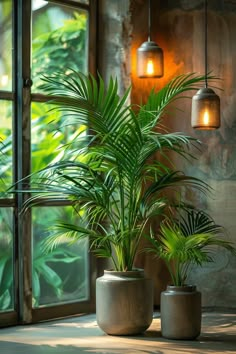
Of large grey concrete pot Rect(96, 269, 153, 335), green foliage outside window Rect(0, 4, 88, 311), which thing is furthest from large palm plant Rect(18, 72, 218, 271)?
green foliage outside window Rect(0, 4, 88, 311)

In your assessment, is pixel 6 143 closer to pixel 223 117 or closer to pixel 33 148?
pixel 33 148

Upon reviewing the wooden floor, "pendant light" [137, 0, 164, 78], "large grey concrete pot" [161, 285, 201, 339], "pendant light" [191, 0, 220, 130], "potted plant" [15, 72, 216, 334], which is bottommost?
the wooden floor

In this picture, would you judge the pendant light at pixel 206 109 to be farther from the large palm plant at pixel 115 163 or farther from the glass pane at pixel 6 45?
the glass pane at pixel 6 45

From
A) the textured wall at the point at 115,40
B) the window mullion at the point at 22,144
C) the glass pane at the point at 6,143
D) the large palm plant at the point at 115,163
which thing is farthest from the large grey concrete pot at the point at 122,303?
the textured wall at the point at 115,40

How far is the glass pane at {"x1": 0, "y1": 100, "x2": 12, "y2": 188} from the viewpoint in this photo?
240 inches

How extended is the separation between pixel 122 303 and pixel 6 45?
1973 mm

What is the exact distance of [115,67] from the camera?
6.73 metres

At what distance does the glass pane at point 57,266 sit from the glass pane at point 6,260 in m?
0.21

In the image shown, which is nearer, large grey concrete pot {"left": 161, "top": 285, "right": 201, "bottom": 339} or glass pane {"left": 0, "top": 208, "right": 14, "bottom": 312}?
large grey concrete pot {"left": 161, "top": 285, "right": 201, "bottom": 339}

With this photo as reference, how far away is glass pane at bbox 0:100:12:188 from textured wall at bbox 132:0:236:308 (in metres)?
1.08

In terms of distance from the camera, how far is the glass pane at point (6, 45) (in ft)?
20.0

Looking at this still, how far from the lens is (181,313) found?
5.57m

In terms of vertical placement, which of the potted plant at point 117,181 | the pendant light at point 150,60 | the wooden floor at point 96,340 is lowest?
the wooden floor at point 96,340

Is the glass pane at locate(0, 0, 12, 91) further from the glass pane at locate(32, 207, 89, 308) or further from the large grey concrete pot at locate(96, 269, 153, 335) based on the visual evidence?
the large grey concrete pot at locate(96, 269, 153, 335)
